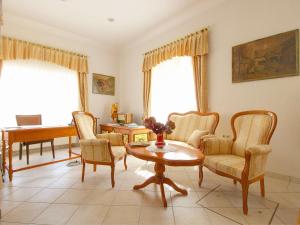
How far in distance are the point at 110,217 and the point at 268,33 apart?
133 inches

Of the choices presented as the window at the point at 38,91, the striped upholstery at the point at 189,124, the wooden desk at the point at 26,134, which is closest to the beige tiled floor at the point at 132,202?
the wooden desk at the point at 26,134

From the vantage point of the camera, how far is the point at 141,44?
17.0 ft

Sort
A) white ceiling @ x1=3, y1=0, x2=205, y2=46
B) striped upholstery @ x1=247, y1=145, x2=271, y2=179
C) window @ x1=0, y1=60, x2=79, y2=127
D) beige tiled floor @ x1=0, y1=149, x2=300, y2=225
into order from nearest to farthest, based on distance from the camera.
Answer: beige tiled floor @ x1=0, y1=149, x2=300, y2=225, striped upholstery @ x1=247, y1=145, x2=271, y2=179, white ceiling @ x1=3, y1=0, x2=205, y2=46, window @ x1=0, y1=60, x2=79, y2=127

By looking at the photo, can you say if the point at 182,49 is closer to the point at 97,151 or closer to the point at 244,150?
the point at 244,150

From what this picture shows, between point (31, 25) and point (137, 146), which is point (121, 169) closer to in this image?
point (137, 146)

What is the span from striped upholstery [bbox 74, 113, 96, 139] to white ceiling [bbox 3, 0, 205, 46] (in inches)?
88.8

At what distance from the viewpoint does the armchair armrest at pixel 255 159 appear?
1812mm

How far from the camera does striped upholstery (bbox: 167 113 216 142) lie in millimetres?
3197

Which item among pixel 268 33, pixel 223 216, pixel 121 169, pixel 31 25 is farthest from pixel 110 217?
pixel 31 25

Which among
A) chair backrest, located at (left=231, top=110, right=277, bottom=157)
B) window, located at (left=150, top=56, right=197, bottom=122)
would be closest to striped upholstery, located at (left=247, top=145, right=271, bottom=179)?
chair backrest, located at (left=231, top=110, right=277, bottom=157)

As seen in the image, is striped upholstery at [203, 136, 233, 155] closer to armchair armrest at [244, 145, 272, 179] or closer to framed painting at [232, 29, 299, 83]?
armchair armrest at [244, 145, 272, 179]

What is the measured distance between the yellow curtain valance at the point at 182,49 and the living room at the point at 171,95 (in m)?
0.14

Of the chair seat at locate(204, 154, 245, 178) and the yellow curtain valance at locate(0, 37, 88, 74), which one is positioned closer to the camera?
the chair seat at locate(204, 154, 245, 178)

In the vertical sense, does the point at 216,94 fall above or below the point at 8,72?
below
